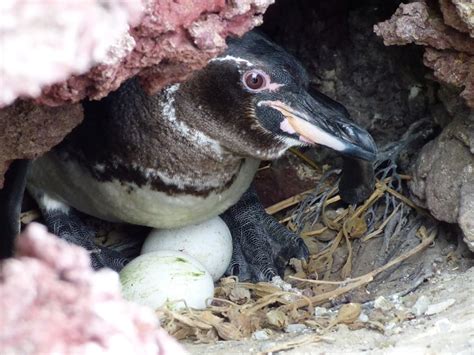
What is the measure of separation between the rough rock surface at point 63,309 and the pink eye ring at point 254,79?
133cm

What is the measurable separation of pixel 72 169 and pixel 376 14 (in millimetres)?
1168

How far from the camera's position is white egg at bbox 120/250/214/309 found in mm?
2303

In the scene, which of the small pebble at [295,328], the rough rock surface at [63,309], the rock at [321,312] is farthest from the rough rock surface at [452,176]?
the rough rock surface at [63,309]

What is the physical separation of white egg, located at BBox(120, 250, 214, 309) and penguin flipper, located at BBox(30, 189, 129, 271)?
40 cm

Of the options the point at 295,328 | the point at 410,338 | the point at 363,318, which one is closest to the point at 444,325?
the point at 410,338

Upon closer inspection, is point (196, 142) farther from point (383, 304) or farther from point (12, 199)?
point (383, 304)

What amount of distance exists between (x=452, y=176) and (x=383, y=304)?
55 centimetres

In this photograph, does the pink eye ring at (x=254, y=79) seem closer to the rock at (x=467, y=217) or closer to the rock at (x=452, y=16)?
the rock at (x=452, y=16)

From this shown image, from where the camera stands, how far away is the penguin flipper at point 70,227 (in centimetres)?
284

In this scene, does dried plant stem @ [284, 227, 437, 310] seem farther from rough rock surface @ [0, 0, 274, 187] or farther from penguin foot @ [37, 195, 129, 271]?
rough rock surface @ [0, 0, 274, 187]

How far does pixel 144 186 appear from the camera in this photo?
2.53m

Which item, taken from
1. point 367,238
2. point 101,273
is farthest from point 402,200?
point 101,273

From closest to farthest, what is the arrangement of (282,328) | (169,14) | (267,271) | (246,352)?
(169,14), (246,352), (282,328), (267,271)

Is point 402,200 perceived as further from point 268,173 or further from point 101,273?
point 101,273
